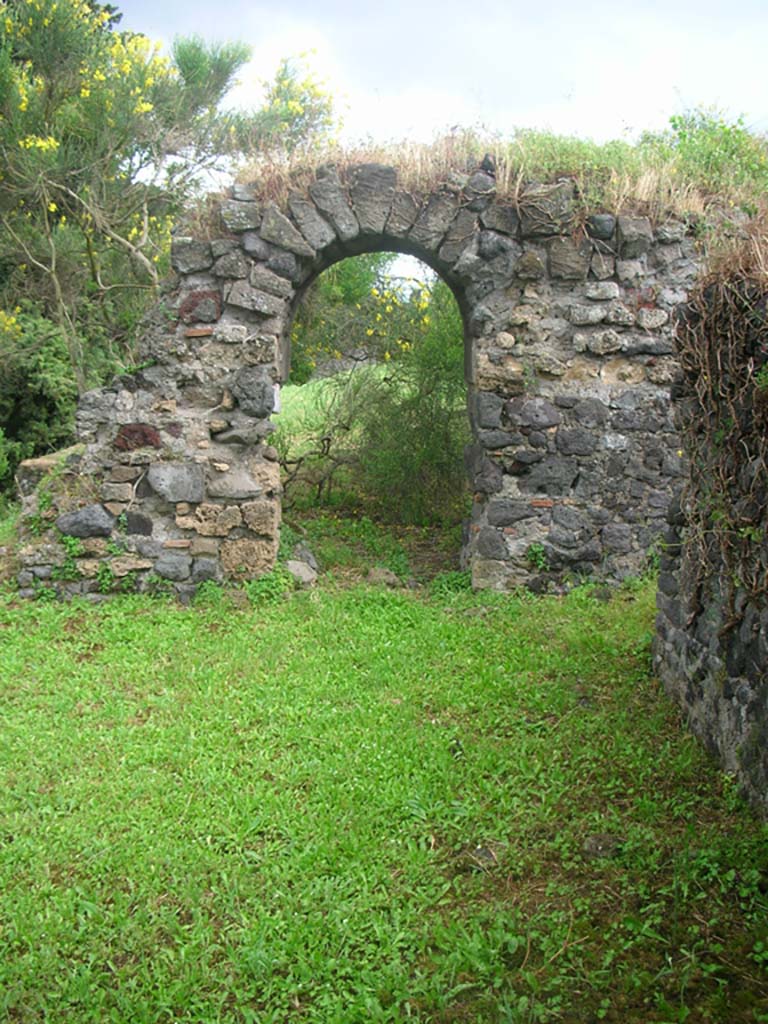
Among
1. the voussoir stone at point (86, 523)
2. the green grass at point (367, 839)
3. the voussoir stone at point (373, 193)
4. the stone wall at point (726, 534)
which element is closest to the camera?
the green grass at point (367, 839)

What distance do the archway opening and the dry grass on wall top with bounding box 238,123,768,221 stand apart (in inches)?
79.8

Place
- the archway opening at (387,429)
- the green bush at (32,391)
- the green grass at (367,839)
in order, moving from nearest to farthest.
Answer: the green grass at (367,839)
the archway opening at (387,429)
the green bush at (32,391)

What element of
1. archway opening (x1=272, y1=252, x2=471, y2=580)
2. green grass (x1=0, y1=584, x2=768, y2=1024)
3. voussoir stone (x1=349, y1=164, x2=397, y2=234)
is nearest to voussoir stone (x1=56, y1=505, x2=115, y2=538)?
green grass (x1=0, y1=584, x2=768, y2=1024)

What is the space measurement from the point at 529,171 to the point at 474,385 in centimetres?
162

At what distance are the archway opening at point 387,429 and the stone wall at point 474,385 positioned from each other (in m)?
1.77

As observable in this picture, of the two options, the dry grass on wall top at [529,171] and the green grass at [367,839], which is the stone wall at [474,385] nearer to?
the dry grass on wall top at [529,171]

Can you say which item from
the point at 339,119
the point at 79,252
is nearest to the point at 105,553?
the point at 79,252

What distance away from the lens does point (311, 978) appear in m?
2.46

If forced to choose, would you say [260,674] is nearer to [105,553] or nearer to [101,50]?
[105,553]

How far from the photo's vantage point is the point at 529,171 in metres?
6.02

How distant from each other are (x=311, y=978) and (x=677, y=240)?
220 inches

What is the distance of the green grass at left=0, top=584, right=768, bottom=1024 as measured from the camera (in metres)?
2.39

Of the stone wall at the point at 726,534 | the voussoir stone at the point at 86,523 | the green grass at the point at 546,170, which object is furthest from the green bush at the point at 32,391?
the stone wall at the point at 726,534

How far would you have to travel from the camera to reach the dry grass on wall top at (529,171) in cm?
600
